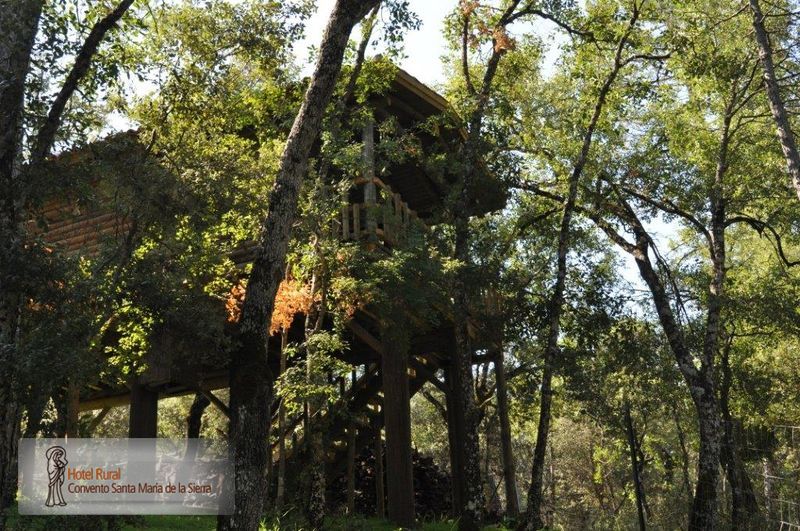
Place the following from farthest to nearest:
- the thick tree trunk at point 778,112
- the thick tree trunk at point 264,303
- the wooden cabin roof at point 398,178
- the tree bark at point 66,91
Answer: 1. the wooden cabin roof at point 398,178
2. the thick tree trunk at point 778,112
3. the tree bark at point 66,91
4. the thick tree trunk at point 264,303

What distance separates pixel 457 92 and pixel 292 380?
23.3 feet

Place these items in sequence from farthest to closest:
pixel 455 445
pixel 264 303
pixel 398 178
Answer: pixel 398 178
pixel 455 445
pixel 264 303

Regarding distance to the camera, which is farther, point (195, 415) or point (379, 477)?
point (195, 415)

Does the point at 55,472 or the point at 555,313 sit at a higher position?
the point at 555,313

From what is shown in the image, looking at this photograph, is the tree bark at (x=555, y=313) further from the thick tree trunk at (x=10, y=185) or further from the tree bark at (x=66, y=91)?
the tree bark at (x=66, y=91)

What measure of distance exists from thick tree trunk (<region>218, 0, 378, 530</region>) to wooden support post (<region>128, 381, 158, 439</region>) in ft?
22.8

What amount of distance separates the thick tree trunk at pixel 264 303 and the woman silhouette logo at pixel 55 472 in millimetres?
3107

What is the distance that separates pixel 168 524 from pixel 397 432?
374cm

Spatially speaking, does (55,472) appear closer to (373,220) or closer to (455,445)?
(373,220)

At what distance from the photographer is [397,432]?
12.9 metres

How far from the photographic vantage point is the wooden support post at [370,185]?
41.2 ft

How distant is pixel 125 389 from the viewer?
1817 cm

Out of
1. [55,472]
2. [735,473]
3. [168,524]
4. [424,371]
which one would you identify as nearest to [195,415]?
[424,371]

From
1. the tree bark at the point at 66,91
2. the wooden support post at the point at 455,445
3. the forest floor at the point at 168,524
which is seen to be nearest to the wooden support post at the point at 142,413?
the forest floor at the point at 168,524
